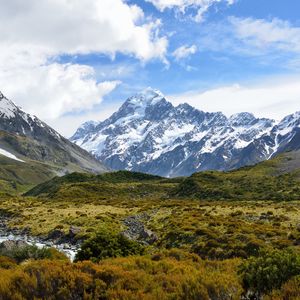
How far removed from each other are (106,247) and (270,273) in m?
11.2

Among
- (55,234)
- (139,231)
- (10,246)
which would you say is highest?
(10,246)

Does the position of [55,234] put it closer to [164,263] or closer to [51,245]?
[51,245]

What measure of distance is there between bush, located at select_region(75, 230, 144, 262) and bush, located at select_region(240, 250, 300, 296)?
960 cm

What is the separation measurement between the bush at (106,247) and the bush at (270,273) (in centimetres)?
960

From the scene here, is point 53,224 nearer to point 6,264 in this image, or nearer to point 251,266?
point 6,264

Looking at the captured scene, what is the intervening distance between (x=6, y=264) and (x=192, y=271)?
30.8 feet

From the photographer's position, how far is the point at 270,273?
41.5ft

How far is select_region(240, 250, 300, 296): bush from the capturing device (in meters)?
12.4

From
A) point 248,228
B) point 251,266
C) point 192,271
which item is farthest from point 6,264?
point 248,228

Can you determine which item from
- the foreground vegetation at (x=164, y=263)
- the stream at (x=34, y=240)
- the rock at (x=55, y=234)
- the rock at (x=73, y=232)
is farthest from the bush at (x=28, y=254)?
the rock at (x=55, y=234)

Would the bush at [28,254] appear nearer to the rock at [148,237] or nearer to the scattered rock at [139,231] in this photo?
the rock at [148,237]

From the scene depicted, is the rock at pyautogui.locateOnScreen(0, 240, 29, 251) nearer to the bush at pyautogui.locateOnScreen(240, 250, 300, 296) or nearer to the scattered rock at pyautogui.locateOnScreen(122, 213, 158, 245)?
the scattered rock at pyautogui.locateOnScreen(122, 213, 158, 245)

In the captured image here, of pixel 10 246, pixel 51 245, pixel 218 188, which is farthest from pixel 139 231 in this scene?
pixel 218 188

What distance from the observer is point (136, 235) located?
4034 cm
